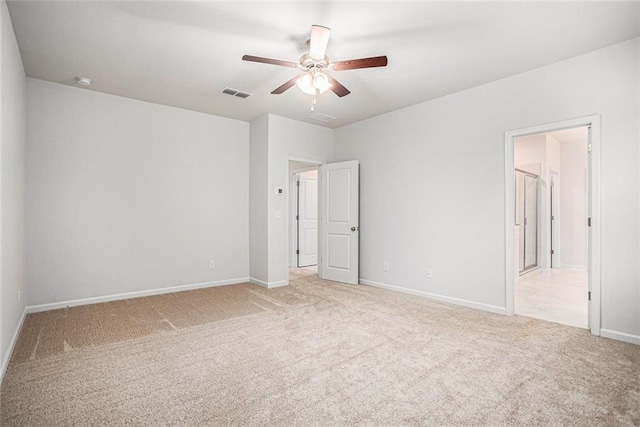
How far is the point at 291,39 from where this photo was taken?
118 inches

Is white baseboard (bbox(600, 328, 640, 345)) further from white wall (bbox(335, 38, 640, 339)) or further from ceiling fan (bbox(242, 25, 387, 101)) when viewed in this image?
ceiling fan (bbox(242, 25, 387, 101))

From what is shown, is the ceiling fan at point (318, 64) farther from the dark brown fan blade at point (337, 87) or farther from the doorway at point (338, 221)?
the doorway at point (338, 221)

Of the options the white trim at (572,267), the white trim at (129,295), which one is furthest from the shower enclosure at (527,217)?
the white trim at (129,295)

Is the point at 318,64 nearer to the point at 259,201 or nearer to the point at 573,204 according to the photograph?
the point at 259,201

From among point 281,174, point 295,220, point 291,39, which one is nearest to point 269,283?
point 281,174

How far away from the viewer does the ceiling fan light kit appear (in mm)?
2598

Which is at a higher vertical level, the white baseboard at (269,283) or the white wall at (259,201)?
the white wall at (259,201)

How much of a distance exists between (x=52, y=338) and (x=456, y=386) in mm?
3546

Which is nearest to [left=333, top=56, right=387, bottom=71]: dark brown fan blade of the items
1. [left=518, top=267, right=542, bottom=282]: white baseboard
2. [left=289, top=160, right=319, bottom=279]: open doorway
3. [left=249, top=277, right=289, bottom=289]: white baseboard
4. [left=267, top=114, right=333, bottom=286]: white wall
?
[left=267, top=114, right=333, bottom=286]: white wall

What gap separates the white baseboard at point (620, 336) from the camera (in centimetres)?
296

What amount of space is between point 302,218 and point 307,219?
0.14 meters

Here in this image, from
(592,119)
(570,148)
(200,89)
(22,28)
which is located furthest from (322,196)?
(570,148)

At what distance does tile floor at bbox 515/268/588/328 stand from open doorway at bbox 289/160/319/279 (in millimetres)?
4050

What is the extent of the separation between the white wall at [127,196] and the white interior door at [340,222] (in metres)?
1.40
